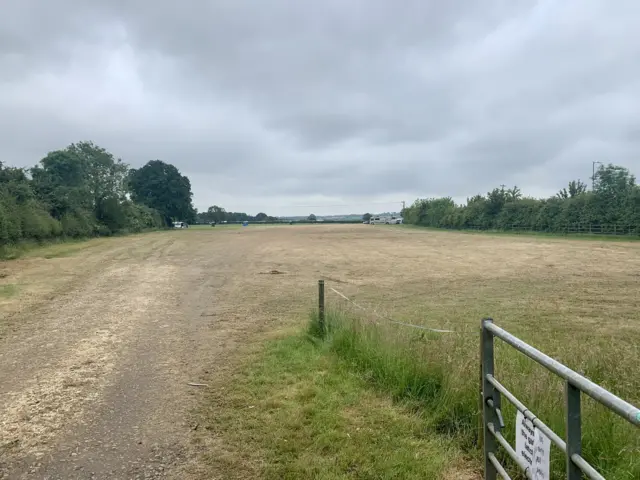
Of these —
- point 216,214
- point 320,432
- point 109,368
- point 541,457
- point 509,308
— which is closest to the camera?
point 541,457

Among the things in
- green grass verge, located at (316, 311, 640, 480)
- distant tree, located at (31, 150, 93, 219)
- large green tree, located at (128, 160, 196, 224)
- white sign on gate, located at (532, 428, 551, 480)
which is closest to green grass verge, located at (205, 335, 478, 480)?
green grass verge, located at (316, 311, 640, 480)

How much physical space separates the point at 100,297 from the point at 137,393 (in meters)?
7.80

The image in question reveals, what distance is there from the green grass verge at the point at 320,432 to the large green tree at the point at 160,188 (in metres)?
86.2

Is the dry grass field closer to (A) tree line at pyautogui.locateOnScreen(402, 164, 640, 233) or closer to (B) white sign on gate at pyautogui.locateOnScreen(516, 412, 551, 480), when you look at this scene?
(B) white sign on gate at pyautogui.locateOnScreen(516, 412, 551, 480)

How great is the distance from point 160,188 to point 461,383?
9023 cm

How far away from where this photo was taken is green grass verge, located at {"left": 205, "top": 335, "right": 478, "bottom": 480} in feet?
11.7

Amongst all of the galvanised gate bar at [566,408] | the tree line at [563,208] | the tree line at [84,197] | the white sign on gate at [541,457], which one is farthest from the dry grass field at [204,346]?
the tree line at [563,208]

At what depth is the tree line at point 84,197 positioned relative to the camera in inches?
1155

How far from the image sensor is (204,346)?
7.41 m

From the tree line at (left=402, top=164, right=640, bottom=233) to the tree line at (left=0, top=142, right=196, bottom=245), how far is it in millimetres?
46920

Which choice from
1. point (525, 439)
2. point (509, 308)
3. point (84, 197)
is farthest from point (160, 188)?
point (525, 439)

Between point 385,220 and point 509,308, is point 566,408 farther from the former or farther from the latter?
point 385,220

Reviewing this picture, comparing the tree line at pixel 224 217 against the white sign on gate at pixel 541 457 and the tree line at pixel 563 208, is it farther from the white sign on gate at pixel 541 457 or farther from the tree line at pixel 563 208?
the white sign on gate at pixel 541 457

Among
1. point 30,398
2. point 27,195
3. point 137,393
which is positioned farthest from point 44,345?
point 27,195
